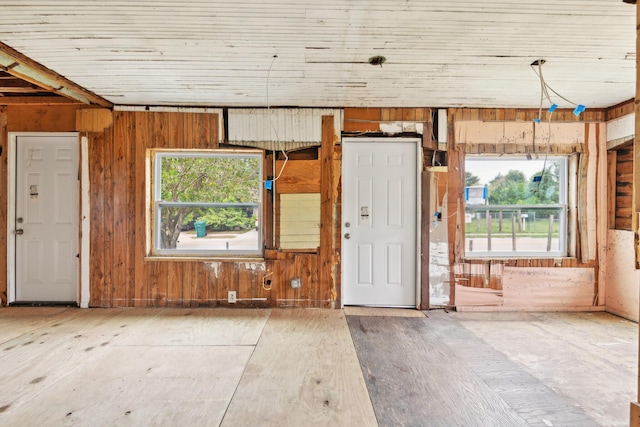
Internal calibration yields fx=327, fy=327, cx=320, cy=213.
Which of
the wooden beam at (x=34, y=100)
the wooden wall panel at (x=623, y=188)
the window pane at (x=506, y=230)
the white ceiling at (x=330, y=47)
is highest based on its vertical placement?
the wooden beam at (x=34, y=100)

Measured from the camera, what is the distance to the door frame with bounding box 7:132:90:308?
148 inches

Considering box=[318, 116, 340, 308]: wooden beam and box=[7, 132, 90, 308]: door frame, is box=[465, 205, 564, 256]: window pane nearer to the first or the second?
box=[318, 116, 340, 308]: wooden beam

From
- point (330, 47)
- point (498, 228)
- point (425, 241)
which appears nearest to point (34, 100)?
point (330, 47)

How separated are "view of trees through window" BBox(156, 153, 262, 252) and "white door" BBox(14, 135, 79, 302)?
3.34 feet

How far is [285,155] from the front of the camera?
3.77 m

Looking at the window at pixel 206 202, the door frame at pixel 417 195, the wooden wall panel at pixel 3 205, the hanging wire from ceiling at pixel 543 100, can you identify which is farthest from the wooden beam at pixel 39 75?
the hanging wire from ceiling at pixel 543 100

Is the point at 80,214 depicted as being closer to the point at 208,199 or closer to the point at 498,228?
the point at 208,199

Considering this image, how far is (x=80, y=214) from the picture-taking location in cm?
377

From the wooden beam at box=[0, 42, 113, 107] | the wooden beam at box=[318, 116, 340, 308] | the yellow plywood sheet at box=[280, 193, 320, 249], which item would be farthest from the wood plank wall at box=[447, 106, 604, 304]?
the wooden beam at box=[0, 42, 113, 107]

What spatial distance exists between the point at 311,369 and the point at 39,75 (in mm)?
3414

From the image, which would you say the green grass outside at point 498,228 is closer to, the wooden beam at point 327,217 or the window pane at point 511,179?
the window pane at point 511,179

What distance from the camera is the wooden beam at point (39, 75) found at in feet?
8.30

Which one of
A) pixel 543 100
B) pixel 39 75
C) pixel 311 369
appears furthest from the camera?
pixel 543 100

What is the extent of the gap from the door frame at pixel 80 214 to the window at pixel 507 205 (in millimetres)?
4446
